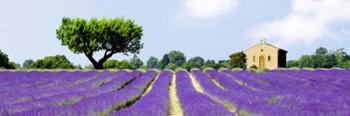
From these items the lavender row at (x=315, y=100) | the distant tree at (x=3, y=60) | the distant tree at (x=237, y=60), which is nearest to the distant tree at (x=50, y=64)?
the distant tree at (x=3, y=60)

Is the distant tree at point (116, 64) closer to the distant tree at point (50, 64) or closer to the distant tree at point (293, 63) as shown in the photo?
the distant tree at point (50, 64)

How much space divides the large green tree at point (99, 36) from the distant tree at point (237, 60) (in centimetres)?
1223

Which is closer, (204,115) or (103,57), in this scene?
(204,115)

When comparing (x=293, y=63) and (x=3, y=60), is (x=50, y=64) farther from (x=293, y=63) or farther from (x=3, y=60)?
(x=293, y=63)

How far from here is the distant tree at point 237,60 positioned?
2709 inches

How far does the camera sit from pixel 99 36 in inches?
2434

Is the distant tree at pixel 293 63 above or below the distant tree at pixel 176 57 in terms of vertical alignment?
below

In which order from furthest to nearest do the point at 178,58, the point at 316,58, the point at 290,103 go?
the point at 178,58 → the point at 316,58 → the point at 290,103

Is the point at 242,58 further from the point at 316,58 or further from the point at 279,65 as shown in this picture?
the point at 316,58

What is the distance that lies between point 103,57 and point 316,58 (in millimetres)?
61585

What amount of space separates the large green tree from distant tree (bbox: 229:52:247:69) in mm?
12227

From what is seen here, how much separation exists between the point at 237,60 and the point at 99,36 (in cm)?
1782

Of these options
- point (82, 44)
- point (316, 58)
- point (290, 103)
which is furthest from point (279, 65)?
point (290, 103)

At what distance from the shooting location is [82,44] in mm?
60562
